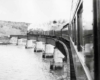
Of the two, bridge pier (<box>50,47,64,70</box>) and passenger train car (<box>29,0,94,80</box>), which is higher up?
passenger train car (<box>29,0,94,80</box>)

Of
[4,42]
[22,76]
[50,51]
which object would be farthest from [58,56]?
[4,42]

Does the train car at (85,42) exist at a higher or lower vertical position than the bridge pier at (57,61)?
higher

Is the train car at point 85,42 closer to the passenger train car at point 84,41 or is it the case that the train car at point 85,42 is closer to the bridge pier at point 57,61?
the passenger train car at point 84,41

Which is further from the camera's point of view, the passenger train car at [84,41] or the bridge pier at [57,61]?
the bridge pier at [57,61]

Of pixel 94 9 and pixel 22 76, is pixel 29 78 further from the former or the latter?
pixel 94 9

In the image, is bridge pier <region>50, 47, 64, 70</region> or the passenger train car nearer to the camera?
the passenger train car

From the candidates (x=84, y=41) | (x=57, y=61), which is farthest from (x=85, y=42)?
(x=57, y=61)

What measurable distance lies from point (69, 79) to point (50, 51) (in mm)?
27812

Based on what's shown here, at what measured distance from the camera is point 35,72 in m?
22.2

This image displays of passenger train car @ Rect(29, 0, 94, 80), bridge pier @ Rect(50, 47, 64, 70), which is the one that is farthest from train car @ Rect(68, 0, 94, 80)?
bridge pier @ Rect(50, 47, 64, 70)

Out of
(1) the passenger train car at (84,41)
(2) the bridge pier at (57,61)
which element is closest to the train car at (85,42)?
(1) the passenger train car at (84,41)

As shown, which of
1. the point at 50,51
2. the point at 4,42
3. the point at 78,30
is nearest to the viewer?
the point at 78,30

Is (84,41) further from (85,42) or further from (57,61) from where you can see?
(57,61)

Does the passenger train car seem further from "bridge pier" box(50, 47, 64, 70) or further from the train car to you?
"bridge pier" box(50, 47, 64, 70)
